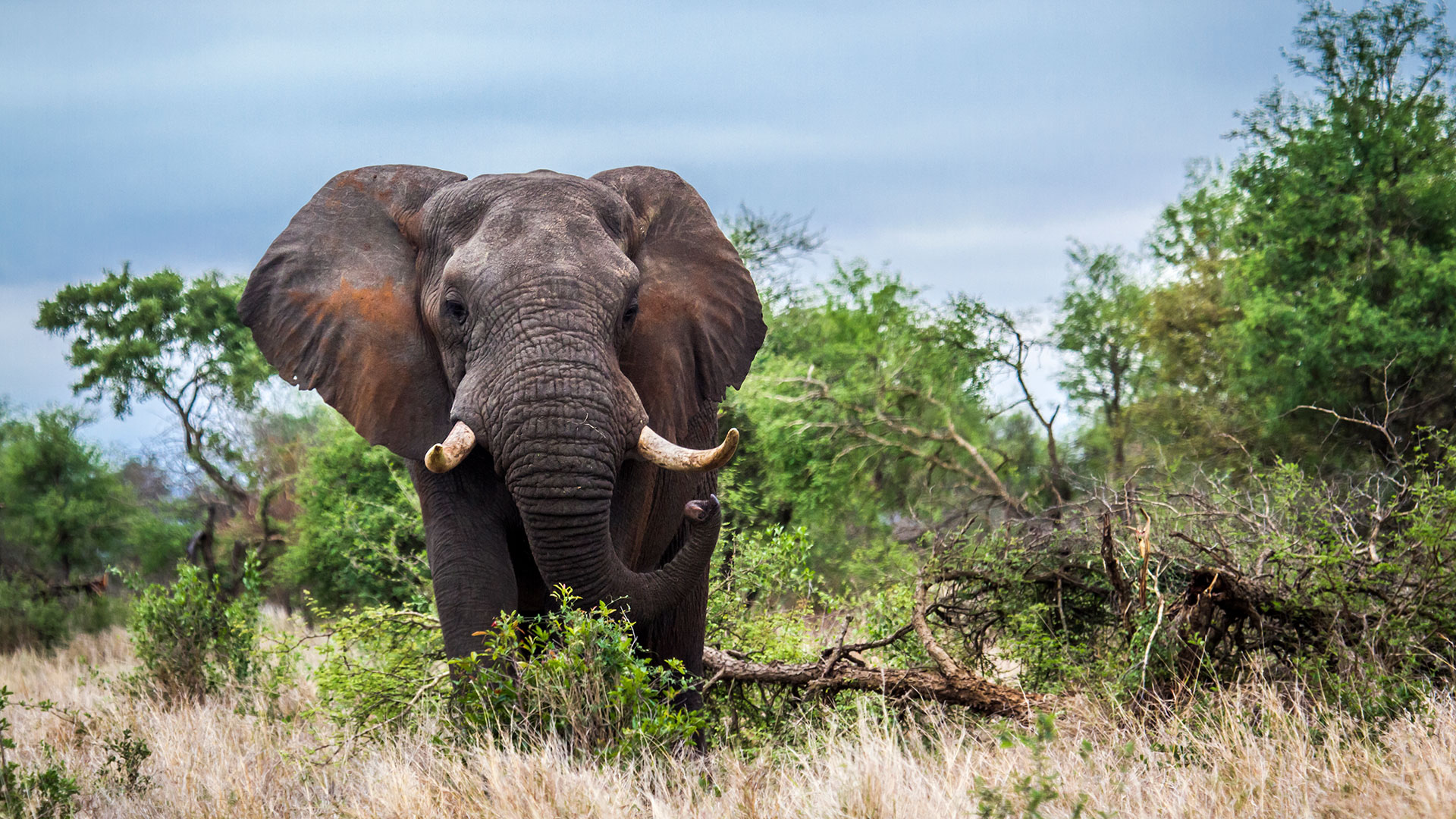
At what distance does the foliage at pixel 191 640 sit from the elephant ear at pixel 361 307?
3287 millimetres

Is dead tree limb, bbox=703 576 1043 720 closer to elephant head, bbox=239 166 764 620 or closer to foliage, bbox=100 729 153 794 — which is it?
elephant head, bbox=239 166 764 620

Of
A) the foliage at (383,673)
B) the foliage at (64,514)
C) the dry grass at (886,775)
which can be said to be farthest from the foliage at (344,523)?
the dry grass at (886,775)

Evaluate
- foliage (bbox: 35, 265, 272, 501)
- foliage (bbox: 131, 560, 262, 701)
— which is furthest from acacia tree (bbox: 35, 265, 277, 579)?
foliage (bbox: 131, 560, 262, 701)

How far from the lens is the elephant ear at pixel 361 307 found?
6.06 m

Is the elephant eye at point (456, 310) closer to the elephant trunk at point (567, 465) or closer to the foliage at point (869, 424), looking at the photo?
the elephant trunk at point (567, 465)

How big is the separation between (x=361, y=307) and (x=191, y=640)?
14.0ft

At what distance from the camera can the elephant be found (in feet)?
17.9

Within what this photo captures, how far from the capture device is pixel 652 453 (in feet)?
18.7

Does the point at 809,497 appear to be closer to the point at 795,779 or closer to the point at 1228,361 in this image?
the point at 1228,361

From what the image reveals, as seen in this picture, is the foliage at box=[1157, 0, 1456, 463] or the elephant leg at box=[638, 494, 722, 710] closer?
the elephant leg at box=[638, 494, 722, 710]

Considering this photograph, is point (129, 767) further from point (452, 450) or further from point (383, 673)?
point (452, 450)

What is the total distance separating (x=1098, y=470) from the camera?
1997cm

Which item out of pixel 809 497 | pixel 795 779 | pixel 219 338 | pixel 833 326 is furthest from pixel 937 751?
pixel 219 338

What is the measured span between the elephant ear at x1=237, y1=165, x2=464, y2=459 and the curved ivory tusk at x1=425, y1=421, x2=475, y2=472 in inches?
23.3
